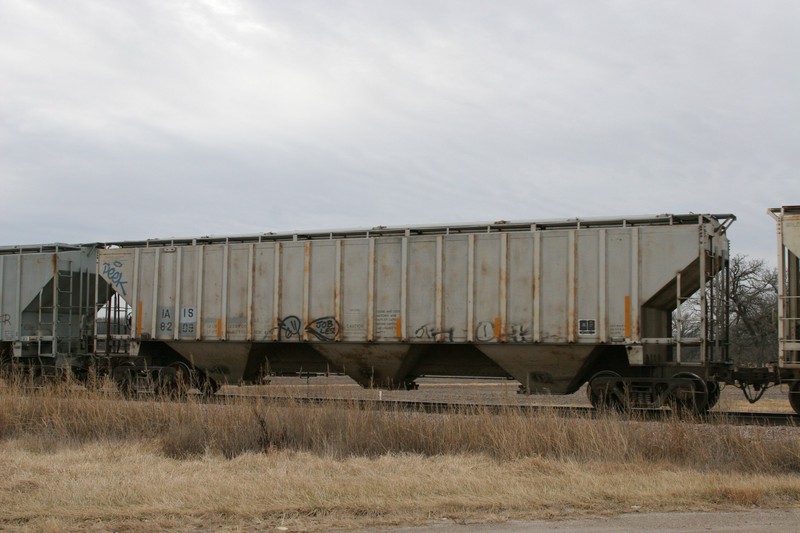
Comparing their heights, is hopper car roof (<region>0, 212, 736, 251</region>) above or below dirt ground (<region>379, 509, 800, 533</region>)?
above

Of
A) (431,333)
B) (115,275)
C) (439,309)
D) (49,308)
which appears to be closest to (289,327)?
(431,333)

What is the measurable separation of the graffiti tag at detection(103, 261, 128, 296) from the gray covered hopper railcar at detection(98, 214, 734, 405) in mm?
126

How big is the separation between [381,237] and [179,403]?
20.1 ft

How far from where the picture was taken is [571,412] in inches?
472

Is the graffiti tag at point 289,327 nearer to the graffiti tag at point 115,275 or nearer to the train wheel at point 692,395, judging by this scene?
the graffiti tag at point 115,275

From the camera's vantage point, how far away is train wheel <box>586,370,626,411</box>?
1452 centimetres

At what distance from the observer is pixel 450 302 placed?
15812mm

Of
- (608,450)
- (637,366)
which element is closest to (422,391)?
(637,366)

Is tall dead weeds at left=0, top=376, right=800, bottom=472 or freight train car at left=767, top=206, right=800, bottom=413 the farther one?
freight train car at left=767, top=206, right=800, bottom=413

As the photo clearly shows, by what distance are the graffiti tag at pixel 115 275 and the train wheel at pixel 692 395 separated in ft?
41.8

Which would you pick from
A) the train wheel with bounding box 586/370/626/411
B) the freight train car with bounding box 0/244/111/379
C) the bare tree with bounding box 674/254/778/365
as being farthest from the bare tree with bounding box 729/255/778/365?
the freight train car with bounding box 0/244/111/379

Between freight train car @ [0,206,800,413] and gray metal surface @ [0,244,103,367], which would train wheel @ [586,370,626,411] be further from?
gray metal surface @ [0,244,103,367]

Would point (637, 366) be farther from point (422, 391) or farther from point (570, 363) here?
point (422, 391)

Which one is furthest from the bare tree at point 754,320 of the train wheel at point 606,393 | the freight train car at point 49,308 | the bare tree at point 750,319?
the freight train car at point 49,308
